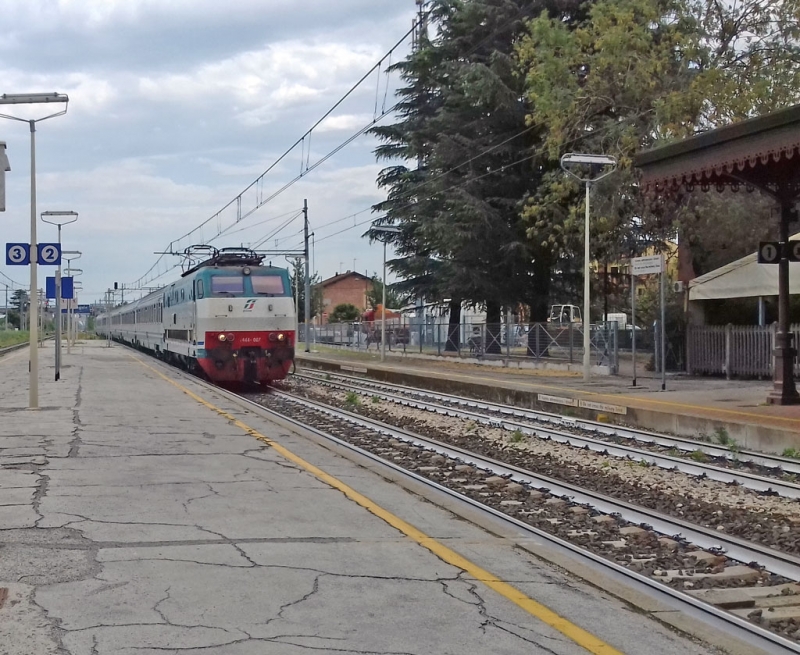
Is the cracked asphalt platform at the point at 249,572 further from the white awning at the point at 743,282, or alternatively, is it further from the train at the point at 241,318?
the white awning at the point at 743,282

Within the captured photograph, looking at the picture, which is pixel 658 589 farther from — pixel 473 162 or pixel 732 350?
pixel 473 162

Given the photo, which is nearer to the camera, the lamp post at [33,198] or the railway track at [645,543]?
the railway track at [645,543]

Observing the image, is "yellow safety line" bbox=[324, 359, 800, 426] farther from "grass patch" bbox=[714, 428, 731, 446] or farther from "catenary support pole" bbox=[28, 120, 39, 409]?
"catenary support pole" bbox=[28, 120, 39, 409]

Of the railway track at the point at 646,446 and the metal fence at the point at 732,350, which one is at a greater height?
the metal fence at the point at 732,350

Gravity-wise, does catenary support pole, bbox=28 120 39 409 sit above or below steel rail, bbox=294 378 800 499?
above

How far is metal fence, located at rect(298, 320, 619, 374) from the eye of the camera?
29.6 metres

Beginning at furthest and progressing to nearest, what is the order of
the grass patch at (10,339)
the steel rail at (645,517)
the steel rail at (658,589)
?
the grass patch at (10,339), the steel rail at (645,517), the steel rail at (658,589)

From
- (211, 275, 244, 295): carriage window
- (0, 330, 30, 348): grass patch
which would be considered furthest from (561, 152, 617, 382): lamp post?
(0, 330, 30, 348): grass patch

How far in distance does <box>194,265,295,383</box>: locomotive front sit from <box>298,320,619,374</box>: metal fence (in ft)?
30.2

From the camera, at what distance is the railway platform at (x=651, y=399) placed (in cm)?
1479

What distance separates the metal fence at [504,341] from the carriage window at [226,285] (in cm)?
1032

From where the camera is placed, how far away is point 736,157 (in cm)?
1526

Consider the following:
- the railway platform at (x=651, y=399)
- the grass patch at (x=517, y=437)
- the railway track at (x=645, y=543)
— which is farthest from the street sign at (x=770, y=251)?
the railway track at (x=645, y=543)

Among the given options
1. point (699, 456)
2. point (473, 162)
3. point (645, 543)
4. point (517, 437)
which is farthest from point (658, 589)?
point (473, 162)
